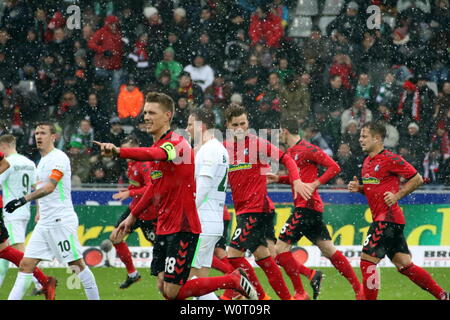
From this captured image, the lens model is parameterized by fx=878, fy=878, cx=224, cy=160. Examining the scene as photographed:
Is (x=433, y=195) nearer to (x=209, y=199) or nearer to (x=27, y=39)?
(x=209, y=199)

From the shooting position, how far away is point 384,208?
9742mm

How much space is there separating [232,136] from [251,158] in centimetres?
33

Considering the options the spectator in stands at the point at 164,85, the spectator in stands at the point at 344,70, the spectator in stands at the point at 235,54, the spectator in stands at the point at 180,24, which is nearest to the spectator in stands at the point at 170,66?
the spectator in stands at the point at 164,85

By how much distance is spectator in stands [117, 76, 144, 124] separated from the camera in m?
16.5

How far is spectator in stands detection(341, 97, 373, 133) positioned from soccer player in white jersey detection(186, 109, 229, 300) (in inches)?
303

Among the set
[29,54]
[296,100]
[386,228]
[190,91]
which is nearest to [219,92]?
[190,91]

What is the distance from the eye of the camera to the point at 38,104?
16.7 meters

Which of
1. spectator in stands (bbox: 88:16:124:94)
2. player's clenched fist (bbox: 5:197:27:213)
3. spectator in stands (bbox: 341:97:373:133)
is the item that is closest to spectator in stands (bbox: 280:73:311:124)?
spectator in stands (bbox: 341:97:373:133)

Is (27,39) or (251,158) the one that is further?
(27,39)

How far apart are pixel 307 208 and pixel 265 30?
7.61 meters
